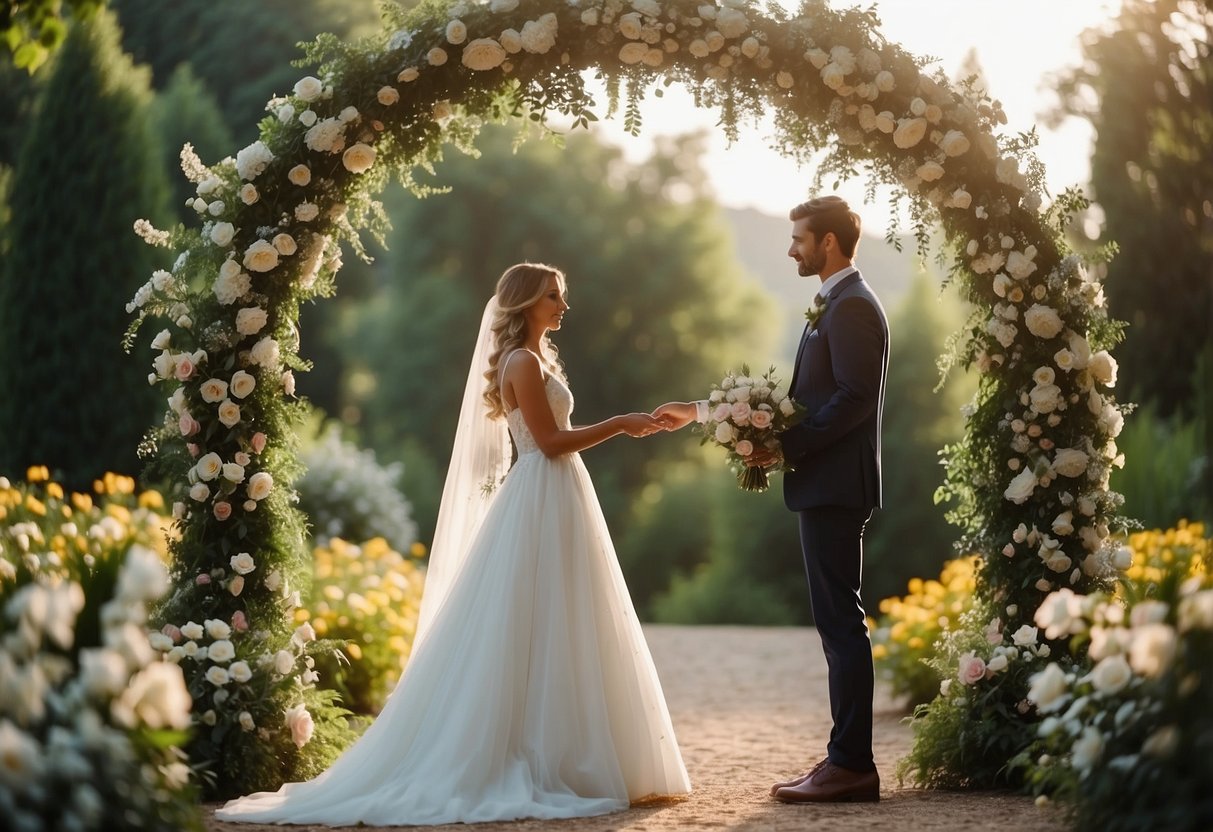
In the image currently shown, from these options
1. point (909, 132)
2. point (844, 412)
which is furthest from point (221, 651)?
point (909, 132)

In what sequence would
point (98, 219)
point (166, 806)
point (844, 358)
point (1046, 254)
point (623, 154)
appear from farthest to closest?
point (623, 154), point (98, 219), point (1046, 254), point (844, 358), point (166, 806)

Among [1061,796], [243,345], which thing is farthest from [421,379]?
[1061,796]

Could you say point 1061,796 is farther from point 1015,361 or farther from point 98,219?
point 98,219

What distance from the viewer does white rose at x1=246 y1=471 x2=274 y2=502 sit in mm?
5645

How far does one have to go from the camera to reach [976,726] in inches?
214

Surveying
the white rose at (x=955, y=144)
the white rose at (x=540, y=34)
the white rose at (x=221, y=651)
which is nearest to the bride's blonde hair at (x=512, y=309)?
the white rose at (x=540, y=34)

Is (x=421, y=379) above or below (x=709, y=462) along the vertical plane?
above

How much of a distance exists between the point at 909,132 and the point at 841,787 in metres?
2.73

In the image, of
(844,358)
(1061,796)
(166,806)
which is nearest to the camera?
(166,806)

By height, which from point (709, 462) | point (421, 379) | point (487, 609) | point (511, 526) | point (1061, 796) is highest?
point (421, 379)

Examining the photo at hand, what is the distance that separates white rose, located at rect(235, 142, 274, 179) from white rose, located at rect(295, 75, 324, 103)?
11.1 inches

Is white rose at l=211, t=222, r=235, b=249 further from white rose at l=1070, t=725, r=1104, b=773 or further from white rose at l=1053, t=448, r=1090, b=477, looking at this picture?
white rose at l=1070, t=725, r=1104, b=773

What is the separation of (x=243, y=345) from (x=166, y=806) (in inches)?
105

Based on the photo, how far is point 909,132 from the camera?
552 cm
